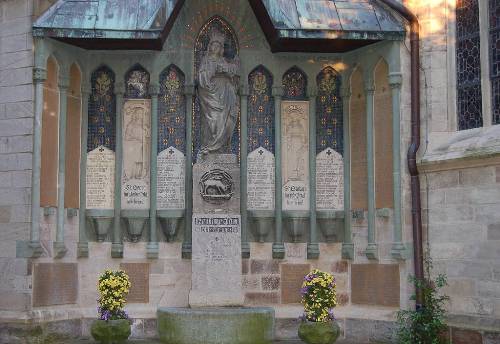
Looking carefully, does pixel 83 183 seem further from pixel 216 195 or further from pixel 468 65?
pixel 468 65

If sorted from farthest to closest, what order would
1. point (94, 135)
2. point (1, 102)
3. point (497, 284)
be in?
point (94, 135) → point (1, 102) → point (497, 284)

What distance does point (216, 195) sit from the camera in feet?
41.0

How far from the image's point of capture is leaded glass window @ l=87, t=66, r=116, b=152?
13289 millimetres

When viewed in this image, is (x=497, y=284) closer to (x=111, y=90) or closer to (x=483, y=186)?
(x=483, y=186)

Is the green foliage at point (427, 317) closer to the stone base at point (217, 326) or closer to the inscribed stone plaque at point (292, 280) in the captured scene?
the inscribed stone plaque at point (292, 280)

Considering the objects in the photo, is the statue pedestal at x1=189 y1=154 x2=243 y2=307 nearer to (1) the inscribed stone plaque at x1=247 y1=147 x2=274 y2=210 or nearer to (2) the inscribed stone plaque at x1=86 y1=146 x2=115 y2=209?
(1) the inscribed stone plaque at x1=247 y1=147 x2=274 y2=210

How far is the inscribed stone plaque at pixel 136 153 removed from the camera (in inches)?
518

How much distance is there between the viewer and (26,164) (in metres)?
12.2

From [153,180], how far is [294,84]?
3.05 meters

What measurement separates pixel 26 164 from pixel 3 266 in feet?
5.45

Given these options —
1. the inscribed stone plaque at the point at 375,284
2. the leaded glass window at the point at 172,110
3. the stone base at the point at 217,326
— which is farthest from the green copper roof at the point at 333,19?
the stone base at the point at 217,326

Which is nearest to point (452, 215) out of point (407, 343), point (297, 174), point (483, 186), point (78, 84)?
point (483, 186)

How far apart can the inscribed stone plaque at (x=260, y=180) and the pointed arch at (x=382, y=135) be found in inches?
73.0

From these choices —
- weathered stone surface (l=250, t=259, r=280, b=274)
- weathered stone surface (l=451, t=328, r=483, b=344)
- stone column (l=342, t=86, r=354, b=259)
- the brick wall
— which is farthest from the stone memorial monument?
weathered stone surface (l=451, t=328, r=483, b=344)
